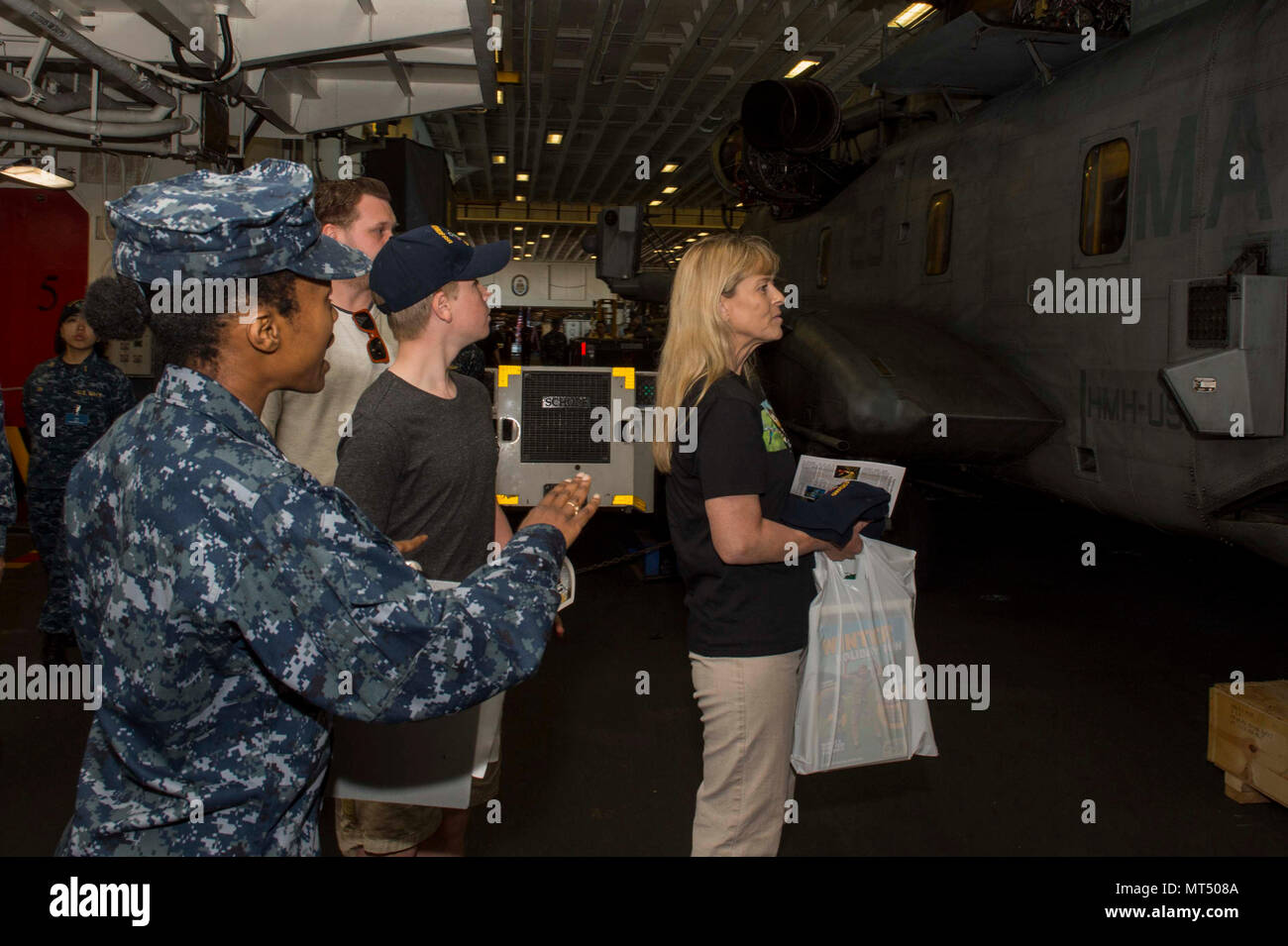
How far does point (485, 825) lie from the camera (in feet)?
12.6

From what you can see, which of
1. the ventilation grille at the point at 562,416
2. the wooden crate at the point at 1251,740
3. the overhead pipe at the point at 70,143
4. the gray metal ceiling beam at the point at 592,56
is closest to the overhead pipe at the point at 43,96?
the overhead pipe at the point at 70,143

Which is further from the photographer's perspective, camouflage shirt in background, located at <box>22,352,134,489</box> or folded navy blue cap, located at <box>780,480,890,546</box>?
camouflage shirt in background, located at <box>22,352,134,489</box>

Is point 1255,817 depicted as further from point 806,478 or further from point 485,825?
point 485,825

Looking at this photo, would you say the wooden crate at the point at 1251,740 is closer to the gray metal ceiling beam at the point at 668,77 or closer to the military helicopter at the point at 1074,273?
the military helicopter at the point at 1074,273

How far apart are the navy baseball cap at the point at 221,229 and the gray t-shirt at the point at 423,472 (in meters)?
0.98

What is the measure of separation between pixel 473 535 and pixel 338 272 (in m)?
1.23

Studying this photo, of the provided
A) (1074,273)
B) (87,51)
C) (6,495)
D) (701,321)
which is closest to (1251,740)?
(1074,273)

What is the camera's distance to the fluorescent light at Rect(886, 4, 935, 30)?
34.7 feet

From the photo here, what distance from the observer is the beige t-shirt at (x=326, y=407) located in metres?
2.88

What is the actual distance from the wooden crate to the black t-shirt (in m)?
2.53

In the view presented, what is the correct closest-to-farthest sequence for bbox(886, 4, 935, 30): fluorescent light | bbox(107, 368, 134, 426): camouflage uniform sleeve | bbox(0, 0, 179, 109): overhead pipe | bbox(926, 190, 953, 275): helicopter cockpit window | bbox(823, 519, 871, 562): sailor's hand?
bbox(823, 519, 871, 562): sailor's hand
bbox(0, 0, 179, 109): overhead pipe
bbox(107, 368, 134, 426): camouflage uniform sleeve
bbox(926, 190, 953, 275): helicopter cockpit window
bbox(886, 4, 935, 30): fluorescent light

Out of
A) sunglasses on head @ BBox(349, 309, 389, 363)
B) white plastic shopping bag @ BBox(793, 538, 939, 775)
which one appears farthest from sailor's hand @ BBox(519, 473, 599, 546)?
sunglasses on head @ BBox(349, 309, 389, 363)

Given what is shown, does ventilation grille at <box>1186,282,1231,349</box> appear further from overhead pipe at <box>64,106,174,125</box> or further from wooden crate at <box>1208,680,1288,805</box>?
overhead pipe at <box>64,106,174,125</box>
